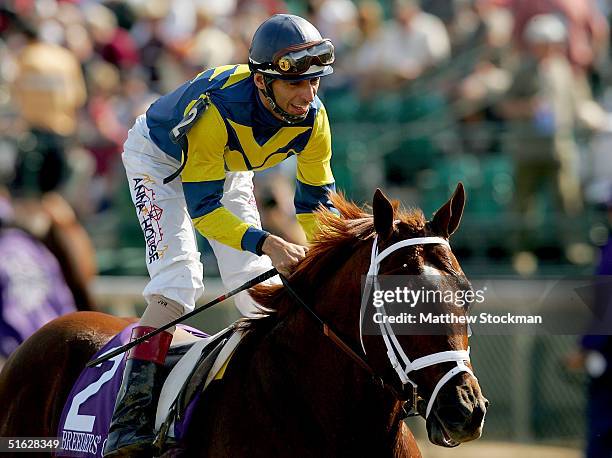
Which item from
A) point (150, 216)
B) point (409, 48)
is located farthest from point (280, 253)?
point (409, 48)

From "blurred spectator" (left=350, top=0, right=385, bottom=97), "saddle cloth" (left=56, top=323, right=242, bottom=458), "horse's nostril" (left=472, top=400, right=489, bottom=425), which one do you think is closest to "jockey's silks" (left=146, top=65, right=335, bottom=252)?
"saddle cloth" (left=56, top=323, right=242, bottom=458)

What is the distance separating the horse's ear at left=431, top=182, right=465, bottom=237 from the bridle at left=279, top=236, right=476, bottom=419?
0.06 m

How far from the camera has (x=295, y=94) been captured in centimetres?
499

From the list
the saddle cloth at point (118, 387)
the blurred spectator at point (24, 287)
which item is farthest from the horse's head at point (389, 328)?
the blurred spectator at point (24, 287)

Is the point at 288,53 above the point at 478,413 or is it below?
above

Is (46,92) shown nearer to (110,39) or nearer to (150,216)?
(110,39)

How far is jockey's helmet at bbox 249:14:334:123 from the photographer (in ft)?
16.0

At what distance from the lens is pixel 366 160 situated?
11023 mm

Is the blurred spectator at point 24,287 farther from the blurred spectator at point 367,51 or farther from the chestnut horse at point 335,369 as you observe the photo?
the blurred spectator at point 367,51

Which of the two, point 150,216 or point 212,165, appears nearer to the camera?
point 212,165

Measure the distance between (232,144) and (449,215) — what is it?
3.74 feet

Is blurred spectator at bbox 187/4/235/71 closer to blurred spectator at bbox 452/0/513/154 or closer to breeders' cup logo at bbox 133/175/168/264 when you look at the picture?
blurred spectator at bbox 452/0/513/154

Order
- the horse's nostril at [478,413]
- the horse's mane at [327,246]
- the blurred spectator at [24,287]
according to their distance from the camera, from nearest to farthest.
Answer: the horse's nostril at [478,413], the horse's mane at [327,246], the blurred spectator at [24,287]

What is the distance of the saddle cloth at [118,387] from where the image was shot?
16.1ft
